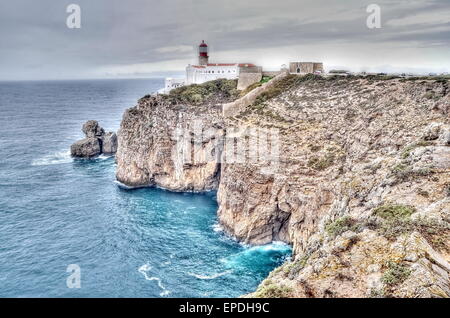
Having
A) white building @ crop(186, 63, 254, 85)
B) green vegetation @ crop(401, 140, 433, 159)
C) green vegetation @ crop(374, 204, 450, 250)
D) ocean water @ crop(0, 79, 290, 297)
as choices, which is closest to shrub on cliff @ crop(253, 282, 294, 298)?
green vegetation @ crop(374, 204, 450, 250)

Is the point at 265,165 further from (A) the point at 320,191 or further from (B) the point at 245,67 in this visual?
(B) the point at 245,67

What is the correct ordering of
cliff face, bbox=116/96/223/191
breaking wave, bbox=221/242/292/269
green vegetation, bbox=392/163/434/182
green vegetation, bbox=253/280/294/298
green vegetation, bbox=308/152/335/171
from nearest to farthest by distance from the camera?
1. green vegetation, bbox=253/280/294/298
2. green vegetation, bbox=392/163/434/182
3. breaking wave, bbox=221/242/292/269
4. green vegetation, bbox=308/152/335/171
5. cliff face, bbox=116/96/223/191

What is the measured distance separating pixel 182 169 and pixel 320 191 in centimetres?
3052

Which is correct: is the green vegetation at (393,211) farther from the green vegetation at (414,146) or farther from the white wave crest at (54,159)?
Answer: the white wave crest at (54,159)

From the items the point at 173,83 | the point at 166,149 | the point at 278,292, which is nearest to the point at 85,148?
the point at 173,83

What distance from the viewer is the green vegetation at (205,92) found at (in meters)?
65.7

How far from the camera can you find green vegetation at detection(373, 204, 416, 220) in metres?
14.6

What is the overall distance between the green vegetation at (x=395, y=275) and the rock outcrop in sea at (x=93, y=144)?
77361mm

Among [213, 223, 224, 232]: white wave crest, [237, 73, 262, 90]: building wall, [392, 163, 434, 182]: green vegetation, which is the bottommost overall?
[213, 223, 224, 232]: white wave crest

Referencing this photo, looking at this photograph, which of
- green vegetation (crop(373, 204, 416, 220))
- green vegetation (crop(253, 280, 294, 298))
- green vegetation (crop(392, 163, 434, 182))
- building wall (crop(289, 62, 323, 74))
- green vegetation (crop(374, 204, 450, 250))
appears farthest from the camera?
building wall (crop(289, 62, 323, 74))

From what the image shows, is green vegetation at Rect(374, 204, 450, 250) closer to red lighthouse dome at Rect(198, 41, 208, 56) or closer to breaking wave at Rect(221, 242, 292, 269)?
breaking wave at Rect(221, 242, 292, 269)

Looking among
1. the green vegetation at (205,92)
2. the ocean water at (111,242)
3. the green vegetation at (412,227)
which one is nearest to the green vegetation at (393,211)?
the green vegetation at (412,227)

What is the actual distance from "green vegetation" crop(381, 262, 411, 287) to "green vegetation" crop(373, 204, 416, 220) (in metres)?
4.42

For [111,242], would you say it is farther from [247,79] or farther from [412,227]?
[247,79]
